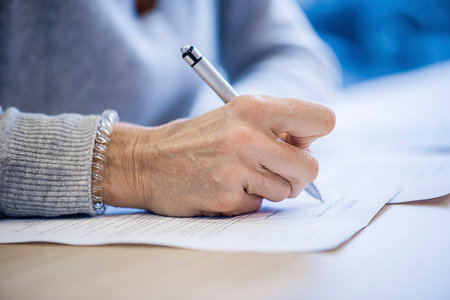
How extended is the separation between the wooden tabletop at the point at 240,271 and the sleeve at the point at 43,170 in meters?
0.10

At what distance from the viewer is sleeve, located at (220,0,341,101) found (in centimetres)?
95

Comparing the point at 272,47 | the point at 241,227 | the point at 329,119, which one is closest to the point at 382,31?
the point at 272,47

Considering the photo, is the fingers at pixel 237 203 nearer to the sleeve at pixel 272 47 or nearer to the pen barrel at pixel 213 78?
the pen barrel at pixel 213 78

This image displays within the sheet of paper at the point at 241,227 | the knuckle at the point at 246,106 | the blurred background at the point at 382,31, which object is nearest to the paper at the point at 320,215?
the sheet of paper at the point at 241,227

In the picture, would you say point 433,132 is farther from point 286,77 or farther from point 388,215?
point 388,215

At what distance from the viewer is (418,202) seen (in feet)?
1.47

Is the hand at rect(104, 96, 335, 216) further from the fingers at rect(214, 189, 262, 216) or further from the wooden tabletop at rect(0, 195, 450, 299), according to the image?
the wooden tabletop at rect(0, 195, 450, 299)

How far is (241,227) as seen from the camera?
390 mm

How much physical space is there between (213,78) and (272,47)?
65cm

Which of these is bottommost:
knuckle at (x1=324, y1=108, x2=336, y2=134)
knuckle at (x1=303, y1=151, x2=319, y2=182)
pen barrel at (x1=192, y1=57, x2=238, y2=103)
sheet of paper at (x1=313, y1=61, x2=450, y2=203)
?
sheet of paper at (x1=313, y1=61, x2=450, y2=203)

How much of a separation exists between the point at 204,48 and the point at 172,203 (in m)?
0.72

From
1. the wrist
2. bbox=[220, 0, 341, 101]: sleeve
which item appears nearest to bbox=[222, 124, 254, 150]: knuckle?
the wrist

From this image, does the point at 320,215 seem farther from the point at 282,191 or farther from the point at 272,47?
the point at 272,47

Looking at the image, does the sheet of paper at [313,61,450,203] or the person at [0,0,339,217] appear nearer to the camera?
the person at [0,0,339,217]
